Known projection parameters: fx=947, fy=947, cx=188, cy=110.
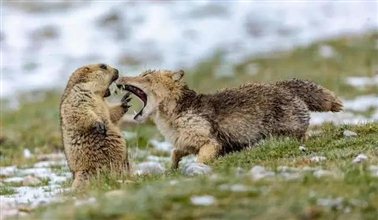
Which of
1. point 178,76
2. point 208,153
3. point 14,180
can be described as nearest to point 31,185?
point 14,180

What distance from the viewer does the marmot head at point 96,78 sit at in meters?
11.9

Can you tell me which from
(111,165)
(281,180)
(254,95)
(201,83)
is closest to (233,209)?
(281,180)

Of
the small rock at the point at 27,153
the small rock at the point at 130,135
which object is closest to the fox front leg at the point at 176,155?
the small rock at the point at 27,153

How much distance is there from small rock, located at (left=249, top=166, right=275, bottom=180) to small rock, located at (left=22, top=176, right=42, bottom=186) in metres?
4.72

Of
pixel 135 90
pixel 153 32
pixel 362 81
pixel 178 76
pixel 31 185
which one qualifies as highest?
pixel 153 32

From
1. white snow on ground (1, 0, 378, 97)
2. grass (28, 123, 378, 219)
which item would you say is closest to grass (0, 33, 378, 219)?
grass (28, 123, 378, 219)

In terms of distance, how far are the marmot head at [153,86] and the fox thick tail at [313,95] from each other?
1.38 metres

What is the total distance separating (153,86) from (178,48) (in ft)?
73.7

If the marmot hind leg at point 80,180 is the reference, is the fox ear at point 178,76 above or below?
above

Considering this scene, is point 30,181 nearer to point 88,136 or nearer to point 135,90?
point 135,90

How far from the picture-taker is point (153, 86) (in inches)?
476

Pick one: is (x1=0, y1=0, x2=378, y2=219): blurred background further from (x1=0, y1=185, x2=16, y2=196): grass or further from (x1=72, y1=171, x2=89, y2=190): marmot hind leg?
(x1=72, y1=171, x2=89, y2=190): marmot hind leg

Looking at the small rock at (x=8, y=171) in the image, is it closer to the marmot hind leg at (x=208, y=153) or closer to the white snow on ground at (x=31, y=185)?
the white snow on ground at (x=31, y=185)

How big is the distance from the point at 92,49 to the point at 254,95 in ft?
78.5
